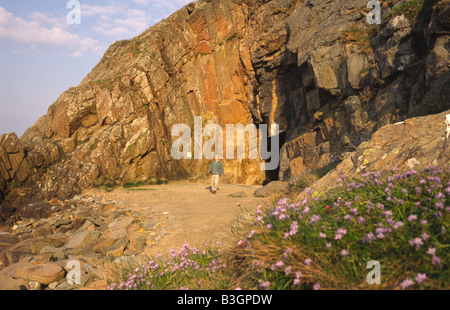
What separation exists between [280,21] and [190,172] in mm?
15893

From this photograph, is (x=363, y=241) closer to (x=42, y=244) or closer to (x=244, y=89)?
(x=42, y=244)

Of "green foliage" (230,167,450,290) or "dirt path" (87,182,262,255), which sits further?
"dirt path" (87,182,262,255)

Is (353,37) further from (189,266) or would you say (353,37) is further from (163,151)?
(163,151)


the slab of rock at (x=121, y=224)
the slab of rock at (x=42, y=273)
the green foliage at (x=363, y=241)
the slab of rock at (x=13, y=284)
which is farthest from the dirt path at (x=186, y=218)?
the slab of rock at (x=13, y=284)

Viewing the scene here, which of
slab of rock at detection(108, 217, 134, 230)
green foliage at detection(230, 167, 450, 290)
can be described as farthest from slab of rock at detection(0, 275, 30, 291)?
green foliage at detection(230, 167, 450, 290)

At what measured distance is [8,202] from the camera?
1489cm

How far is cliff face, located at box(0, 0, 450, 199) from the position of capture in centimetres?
1132

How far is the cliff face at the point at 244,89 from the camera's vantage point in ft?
37.1

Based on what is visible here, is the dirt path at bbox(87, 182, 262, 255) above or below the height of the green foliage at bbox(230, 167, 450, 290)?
below

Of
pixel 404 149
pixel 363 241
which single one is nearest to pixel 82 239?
pixel 363 241

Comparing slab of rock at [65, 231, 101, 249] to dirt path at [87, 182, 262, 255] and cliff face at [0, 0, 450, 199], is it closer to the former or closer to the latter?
dirt path at [87, 182, 262, 255]

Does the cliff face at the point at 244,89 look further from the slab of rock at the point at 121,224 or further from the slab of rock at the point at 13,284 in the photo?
the slab of rock at the point at 13,284

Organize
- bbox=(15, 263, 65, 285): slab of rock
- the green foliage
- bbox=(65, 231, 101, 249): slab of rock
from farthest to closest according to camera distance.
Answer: bbox=(65, 231, 101, 249): slab of rock < bbox=(15, 263, 65, 285): slab of rock < the green foliage

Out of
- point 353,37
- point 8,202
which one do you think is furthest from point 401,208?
point 8,202
